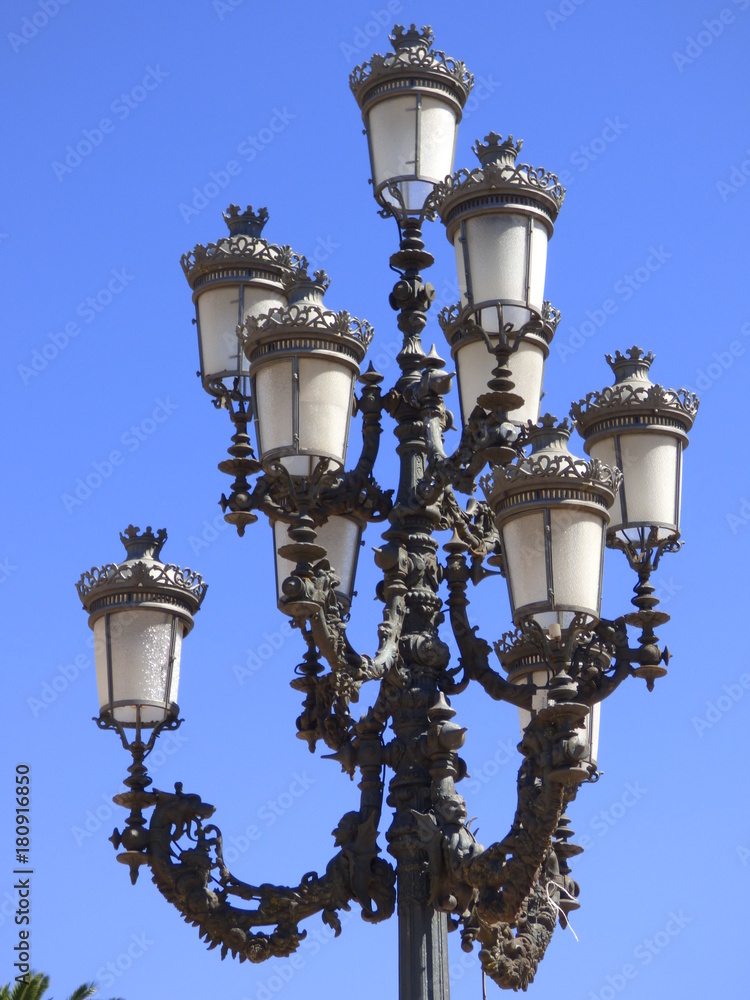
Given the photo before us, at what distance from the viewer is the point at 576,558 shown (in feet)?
20.8

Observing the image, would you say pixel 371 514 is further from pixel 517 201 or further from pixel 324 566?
pixel 517 201

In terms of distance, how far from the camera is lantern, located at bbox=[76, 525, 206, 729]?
24.1ft

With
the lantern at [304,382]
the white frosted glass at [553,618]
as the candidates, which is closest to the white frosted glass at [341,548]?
the lantern at [304,382]

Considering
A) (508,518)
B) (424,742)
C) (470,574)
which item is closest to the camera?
(508,518)

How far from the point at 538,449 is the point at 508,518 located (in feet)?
1.12

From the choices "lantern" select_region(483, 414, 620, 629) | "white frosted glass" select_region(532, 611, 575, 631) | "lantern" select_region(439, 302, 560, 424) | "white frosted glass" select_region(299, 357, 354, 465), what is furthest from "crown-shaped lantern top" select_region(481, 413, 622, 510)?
"lantern" select_region(439, 302, 560, 424)

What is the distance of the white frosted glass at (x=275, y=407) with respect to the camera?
6.84m

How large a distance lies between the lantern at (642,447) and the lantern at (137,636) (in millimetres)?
2012

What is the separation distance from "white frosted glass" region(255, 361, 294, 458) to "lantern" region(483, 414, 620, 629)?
94 centimetres

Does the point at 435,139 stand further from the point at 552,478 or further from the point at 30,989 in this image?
the point at 30,989

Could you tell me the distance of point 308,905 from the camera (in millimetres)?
6945

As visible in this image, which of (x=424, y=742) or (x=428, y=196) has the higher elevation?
(x=428, y=196)

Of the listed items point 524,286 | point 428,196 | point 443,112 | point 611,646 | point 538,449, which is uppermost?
point 443,112

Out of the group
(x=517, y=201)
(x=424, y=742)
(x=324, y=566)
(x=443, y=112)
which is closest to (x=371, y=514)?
(x=324, y=566)
